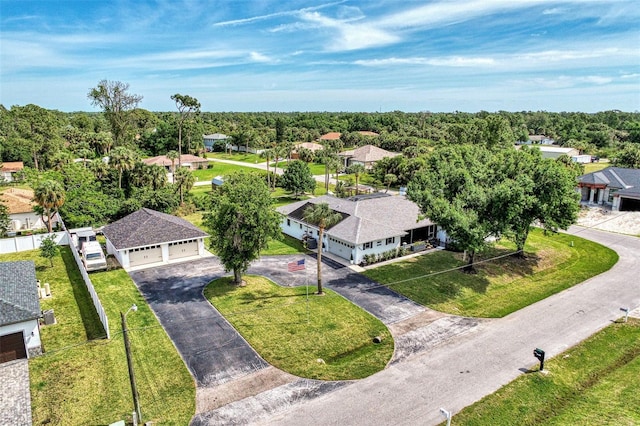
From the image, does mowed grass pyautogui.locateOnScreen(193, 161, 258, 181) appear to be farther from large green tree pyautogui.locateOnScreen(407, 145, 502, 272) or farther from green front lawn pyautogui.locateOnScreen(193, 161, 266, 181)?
large green tree pyautogui.locateOnScreen(407, 145, 502, 272)

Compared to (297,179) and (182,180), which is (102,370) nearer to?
(182,180)

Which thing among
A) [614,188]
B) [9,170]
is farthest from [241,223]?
[9,170]

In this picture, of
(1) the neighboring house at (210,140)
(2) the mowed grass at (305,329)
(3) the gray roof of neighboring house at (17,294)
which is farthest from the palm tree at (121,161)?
(1) the neighboring house at (210,140)

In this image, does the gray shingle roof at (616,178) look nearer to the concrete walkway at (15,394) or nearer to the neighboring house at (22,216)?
the concrete walkway at (15,394)

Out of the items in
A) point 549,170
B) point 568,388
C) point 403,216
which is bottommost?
point 568,388

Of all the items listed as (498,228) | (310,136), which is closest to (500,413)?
(498,228)

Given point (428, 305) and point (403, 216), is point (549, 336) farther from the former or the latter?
point (403, 216)
